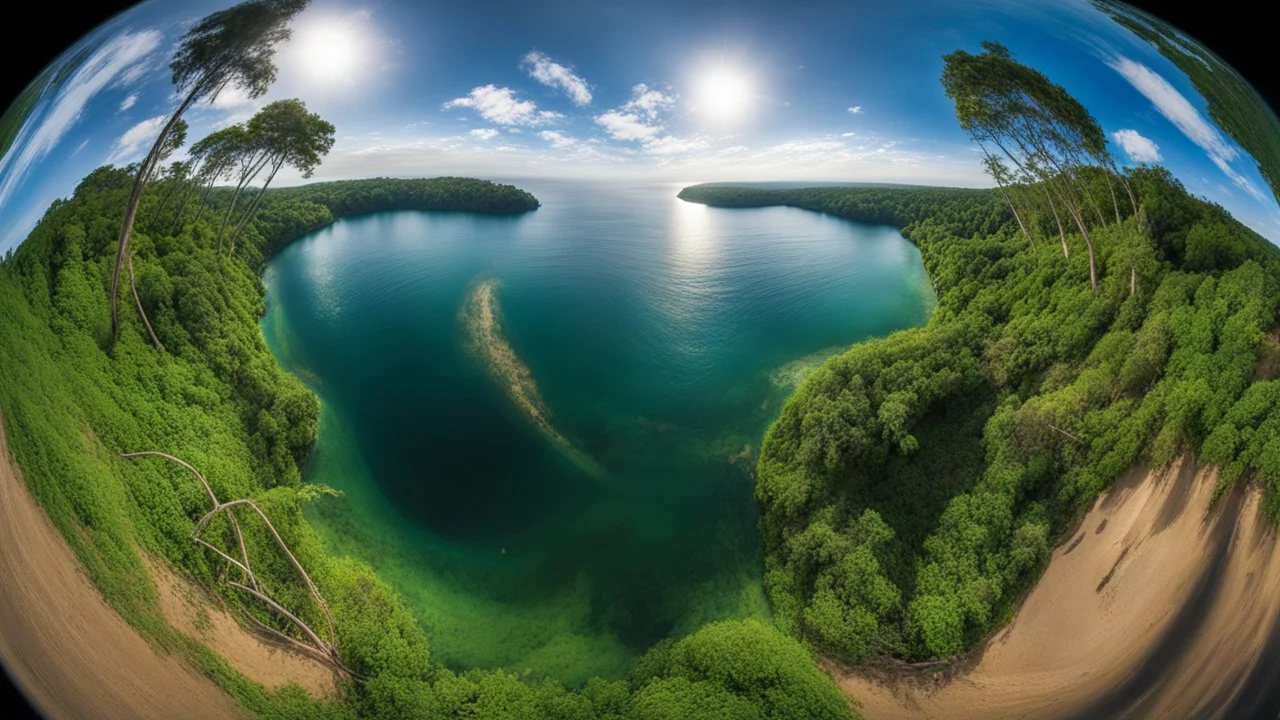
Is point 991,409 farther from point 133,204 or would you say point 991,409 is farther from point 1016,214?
point 133,204

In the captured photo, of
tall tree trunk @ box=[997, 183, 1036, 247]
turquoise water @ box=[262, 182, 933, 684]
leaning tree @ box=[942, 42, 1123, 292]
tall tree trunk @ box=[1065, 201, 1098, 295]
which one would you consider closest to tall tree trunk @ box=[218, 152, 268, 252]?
turquoise water @ box=[262, 182, 933, 684]

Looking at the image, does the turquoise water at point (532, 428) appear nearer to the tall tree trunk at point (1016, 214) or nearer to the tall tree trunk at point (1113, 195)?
the tall tree trunk at point (1016, 214)

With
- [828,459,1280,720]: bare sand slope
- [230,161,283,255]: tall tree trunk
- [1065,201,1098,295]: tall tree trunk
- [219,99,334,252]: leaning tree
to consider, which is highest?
[219,99,334,252]: leaning tree

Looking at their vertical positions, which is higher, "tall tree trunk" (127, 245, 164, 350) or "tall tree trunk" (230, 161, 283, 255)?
"tall tree trunk" (230, 161, 283, 255)

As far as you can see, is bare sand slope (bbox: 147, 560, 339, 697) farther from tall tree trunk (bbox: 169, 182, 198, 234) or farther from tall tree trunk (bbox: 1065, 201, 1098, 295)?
tall tree trunk (bbox: 1065, 201, 1098, 295)

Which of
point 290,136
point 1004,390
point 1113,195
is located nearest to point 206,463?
point 290,136

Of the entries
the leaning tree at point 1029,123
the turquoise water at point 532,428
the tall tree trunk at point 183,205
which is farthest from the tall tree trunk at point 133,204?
the leaning tree at point 1029,123
